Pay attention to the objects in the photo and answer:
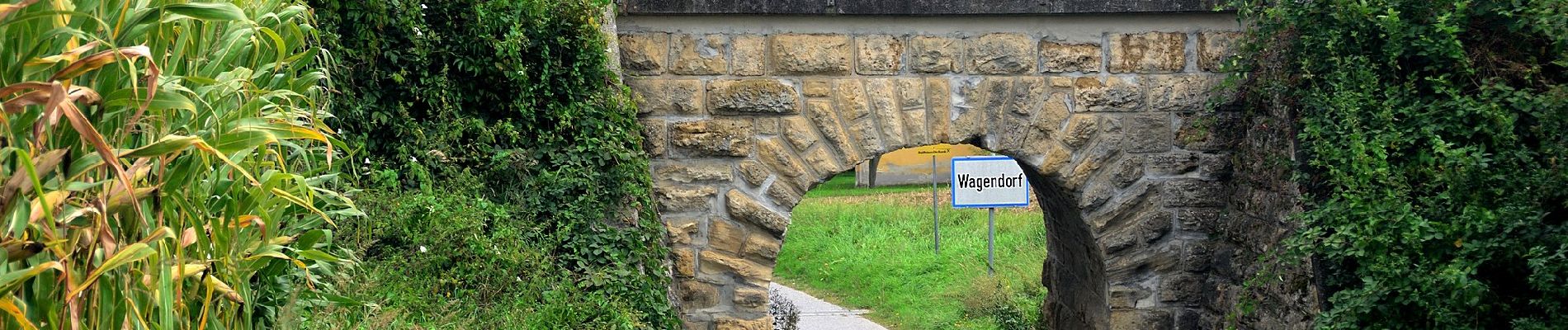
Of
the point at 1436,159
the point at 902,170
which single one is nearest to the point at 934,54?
the point at 1436,159

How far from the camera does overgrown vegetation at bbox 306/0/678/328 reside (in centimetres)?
488

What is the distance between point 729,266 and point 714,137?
2.00 ft

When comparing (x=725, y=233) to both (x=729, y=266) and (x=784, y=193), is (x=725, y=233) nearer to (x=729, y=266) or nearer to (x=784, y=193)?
(x=729, y=266)

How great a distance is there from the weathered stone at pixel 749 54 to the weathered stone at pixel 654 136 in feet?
1.35

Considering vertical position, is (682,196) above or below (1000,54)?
below

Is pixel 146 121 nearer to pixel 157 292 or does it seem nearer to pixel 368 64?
pixel 157 292

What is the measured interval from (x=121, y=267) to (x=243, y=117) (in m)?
0.44

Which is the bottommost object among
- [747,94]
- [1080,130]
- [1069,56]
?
[1080,130]

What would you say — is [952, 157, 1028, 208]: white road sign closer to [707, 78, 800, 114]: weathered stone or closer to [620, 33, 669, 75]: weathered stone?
[707, 78, 800, 114]: weathered stone

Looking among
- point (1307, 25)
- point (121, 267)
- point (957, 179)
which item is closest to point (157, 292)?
point (121, 267)

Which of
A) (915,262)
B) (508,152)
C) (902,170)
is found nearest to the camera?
(508,152)

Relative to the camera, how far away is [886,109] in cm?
586

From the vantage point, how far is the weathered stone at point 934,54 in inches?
231

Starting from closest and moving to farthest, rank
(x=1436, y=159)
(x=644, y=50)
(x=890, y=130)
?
(x=1436, y=159) → (x=644, y=50) → (x=890, y=130)
